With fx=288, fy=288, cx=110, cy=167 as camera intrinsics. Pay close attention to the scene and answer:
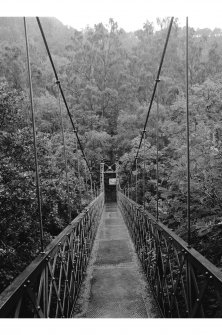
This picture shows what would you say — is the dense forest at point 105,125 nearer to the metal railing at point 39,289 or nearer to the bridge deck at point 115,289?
the bridge deck at point 115,289


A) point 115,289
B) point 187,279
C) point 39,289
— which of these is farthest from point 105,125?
point 39,289

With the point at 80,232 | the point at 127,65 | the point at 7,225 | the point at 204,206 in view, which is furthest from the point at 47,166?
the point at 127,65

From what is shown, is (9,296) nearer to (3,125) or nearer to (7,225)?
(7,225)

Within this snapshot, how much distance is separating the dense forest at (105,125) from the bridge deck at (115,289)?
69 cm

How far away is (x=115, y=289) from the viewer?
262cm

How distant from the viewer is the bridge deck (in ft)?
7.18

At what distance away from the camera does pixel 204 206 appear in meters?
2.94

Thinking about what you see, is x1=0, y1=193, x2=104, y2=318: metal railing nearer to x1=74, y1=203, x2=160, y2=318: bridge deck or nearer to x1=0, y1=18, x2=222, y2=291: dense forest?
x1=74, y1=203, x2=160, y2=318: bridge deck

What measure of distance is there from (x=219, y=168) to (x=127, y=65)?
74.6 feet

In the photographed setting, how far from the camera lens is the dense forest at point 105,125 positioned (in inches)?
139

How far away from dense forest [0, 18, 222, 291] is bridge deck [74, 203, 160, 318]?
686 mm

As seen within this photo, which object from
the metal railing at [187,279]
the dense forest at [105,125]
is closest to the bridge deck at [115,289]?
the metal railing at [187,279]

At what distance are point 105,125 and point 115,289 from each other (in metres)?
18.1

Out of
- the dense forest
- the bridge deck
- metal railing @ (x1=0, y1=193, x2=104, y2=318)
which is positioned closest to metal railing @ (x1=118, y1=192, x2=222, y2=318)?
the bridge deck
